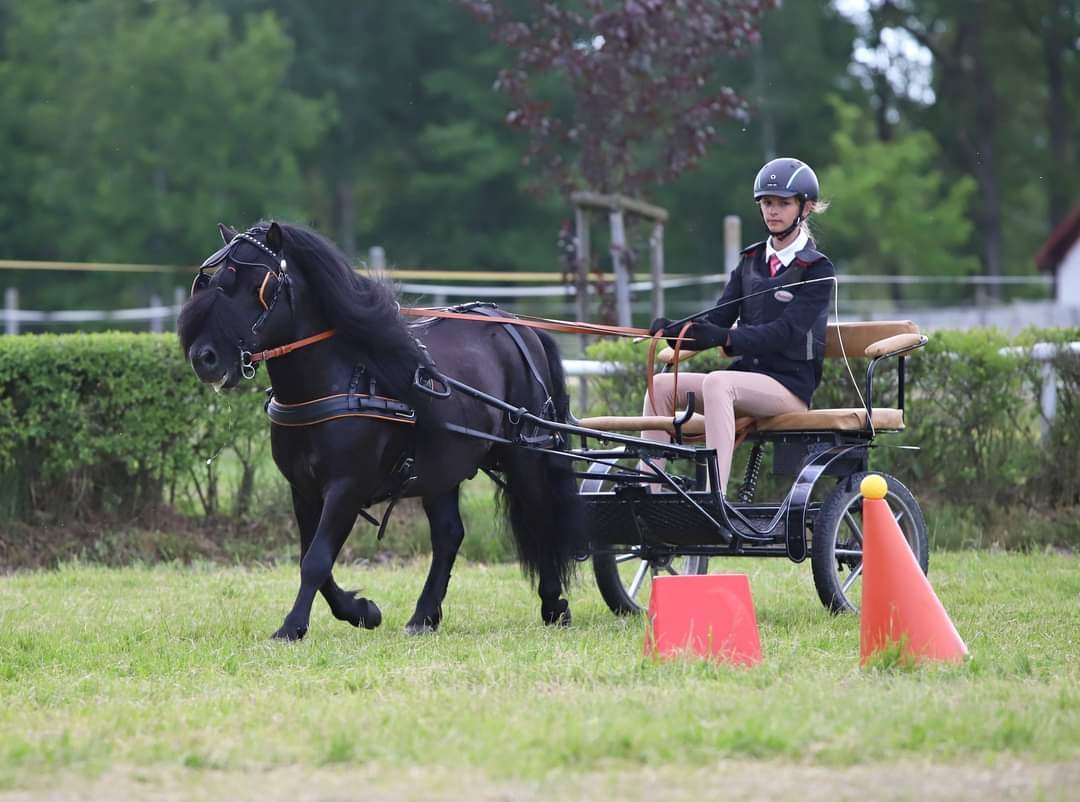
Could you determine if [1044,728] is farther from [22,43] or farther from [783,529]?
[22,43]

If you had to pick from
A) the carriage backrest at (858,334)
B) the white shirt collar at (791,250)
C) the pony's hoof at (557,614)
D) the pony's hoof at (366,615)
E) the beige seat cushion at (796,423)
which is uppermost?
the white shirt collar at (791,250)

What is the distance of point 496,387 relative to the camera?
6922 millimetres

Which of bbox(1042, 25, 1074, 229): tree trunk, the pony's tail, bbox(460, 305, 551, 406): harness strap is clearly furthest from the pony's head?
bbox(1042, 25, 1074, 229): tree trunk

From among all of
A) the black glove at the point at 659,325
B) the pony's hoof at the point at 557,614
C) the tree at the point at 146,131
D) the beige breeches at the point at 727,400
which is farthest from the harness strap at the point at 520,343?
the tree at the point at 146,131

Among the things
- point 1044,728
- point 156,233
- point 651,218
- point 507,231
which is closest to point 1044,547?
point 651,218

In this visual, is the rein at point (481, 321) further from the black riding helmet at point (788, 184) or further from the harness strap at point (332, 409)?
the black riding helmet at point (788, 184)

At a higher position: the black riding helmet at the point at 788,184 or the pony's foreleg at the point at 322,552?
the black riding helmet at the point at 788,184

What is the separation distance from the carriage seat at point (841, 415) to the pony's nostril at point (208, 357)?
1.88 metres

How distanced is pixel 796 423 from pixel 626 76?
17.6 ft

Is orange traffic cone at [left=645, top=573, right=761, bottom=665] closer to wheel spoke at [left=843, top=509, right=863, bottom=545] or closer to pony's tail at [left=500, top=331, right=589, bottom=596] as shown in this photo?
pony's tail at [left=500, top=331, right=589, bottom=596]

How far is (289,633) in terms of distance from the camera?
6180 mm

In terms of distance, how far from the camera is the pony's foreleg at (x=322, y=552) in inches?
244

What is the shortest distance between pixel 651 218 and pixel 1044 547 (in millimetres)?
3936

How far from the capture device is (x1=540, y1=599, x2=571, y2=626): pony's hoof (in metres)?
7.00
